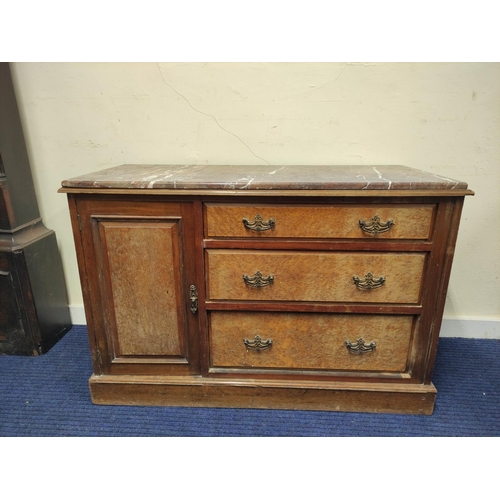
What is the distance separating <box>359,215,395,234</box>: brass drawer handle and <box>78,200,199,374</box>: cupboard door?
1.92 ft

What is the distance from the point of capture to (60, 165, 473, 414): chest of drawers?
1190 mm

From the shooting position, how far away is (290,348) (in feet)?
4.49

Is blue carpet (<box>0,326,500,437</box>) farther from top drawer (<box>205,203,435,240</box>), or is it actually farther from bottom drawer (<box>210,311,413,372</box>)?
top drawer (<box>205,203,435,240</box>)

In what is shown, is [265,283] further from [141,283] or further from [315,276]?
[141,283]

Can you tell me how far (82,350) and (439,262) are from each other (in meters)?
1.66

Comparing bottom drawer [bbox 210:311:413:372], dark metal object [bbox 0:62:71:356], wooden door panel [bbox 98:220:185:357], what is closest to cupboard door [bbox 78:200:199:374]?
wooden door panel [bbox 98:220:185:357]

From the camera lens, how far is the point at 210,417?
1388 mm

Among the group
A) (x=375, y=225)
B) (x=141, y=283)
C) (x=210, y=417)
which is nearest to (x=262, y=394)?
(x=210, y=417)

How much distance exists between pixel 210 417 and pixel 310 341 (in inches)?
19.3

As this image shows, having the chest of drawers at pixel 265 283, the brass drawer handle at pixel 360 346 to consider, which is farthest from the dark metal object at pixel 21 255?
the brass drawer handle at pixel 360 346

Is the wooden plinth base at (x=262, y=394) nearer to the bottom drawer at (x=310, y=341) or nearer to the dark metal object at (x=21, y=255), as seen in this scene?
the bottom drawer at (x=310, y=341)

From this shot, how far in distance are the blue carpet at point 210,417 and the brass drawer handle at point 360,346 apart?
275mm

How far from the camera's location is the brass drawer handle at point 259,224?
3.98 feet
